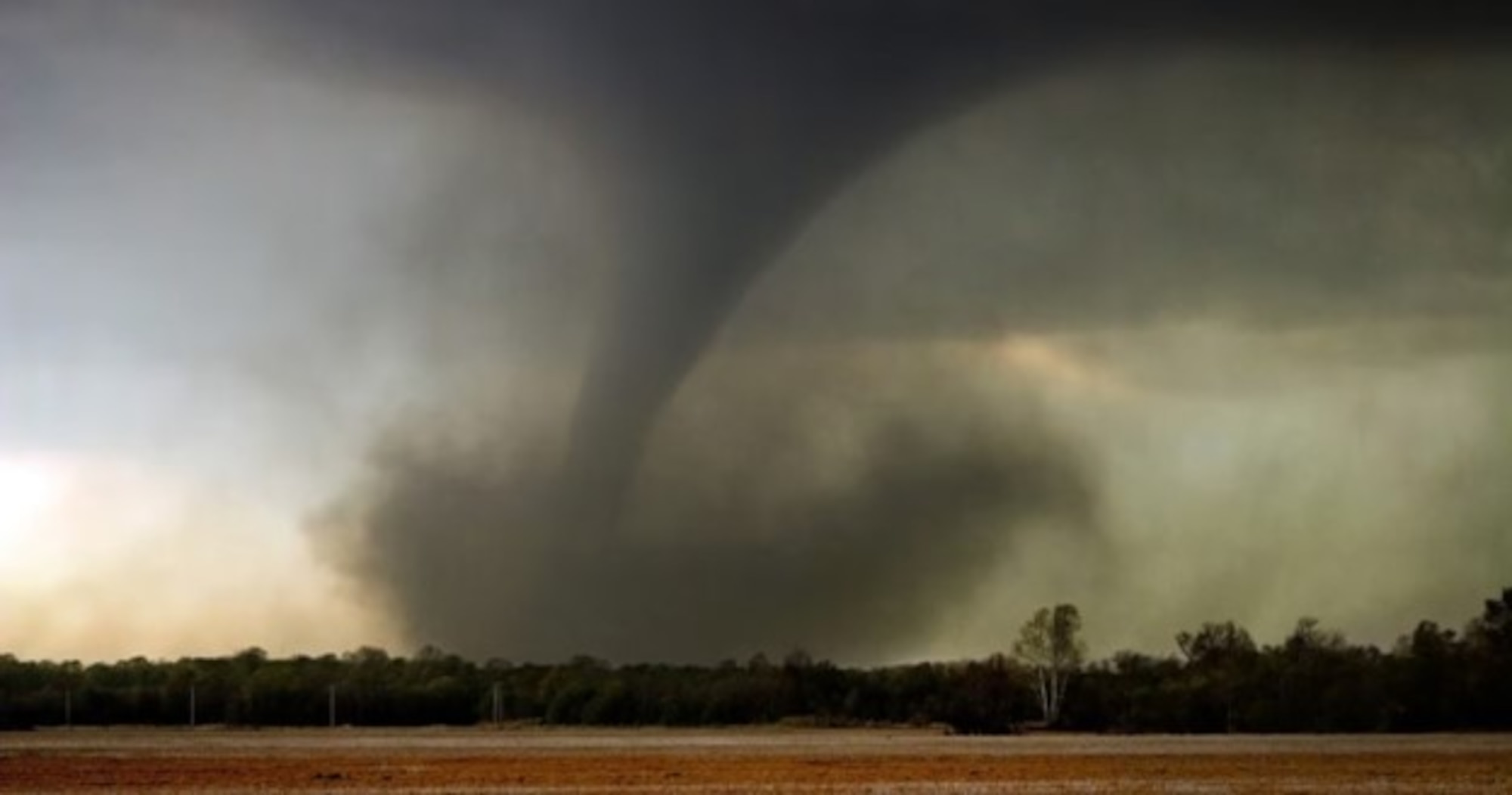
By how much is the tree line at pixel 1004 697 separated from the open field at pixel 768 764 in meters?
19.2

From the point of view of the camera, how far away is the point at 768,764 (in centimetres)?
8931

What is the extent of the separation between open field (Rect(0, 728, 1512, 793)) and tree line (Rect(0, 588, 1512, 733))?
19.2m

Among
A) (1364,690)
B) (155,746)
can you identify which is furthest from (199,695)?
(1364,690)

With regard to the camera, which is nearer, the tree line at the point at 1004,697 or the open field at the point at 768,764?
the open field at the point at 768,764

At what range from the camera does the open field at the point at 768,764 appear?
71.2 m

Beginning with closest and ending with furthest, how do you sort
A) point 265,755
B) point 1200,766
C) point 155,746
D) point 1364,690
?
point 1200,766
point 265,755
point 155,746
point 1364,690

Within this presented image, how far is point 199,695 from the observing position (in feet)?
634

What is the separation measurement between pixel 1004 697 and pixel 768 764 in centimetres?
6569

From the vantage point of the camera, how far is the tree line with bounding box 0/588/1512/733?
150875 mm

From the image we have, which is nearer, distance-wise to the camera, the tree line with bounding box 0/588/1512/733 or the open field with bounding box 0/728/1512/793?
the open field with bounding box 0/728/1512/793

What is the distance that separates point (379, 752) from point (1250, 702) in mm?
74367

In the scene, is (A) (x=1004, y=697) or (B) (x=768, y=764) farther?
(A) (x=1004, y=697)

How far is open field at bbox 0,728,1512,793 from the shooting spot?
71.2 meters

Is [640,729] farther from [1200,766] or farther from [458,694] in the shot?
[1200,766]
